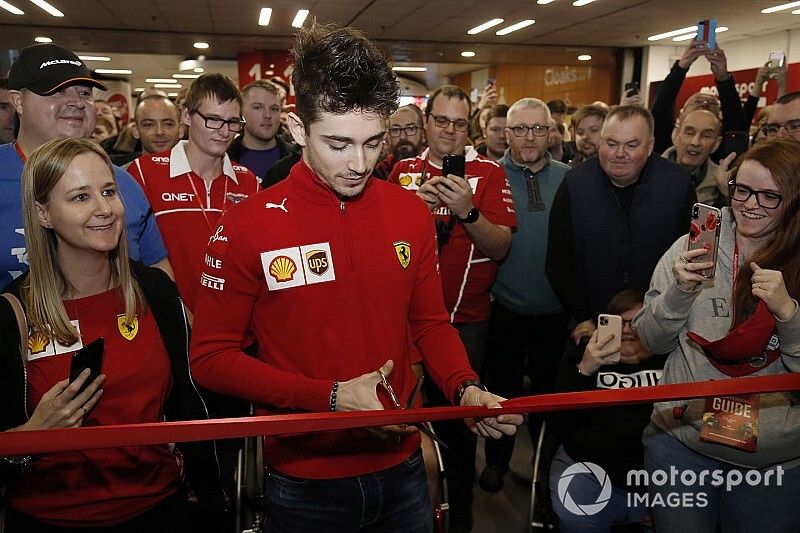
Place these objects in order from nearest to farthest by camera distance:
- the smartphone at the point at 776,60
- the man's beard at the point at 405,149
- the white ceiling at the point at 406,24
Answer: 1. the smartphone at the point at 776,60
2. the man's beard at the point at 405,149
3. the white ceiling at the point at 406,24

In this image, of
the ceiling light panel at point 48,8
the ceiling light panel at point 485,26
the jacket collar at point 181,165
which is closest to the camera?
the jacket collar at point 181,165

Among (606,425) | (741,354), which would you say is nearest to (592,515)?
(606,425)

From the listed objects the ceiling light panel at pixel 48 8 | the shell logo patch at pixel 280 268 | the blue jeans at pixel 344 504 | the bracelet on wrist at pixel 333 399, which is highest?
the ceiling light panel at pixel 48 8

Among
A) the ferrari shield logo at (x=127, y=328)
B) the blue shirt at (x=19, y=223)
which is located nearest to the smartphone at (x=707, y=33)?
the blue shirt at (x=19, y=223)

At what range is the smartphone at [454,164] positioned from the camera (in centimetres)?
279

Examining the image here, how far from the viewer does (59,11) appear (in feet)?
34.9

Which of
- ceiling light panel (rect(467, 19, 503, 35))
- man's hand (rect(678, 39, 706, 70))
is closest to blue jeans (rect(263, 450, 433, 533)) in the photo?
man's hand (rect(678, 39, 706, 70))

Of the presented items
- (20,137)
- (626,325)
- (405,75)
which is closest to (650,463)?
(626,325)

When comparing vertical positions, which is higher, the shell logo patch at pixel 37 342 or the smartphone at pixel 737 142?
the smartphone at pixel 737 142

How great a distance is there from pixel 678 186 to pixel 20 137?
2.91m

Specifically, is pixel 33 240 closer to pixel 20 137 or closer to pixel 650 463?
pixel 20 137

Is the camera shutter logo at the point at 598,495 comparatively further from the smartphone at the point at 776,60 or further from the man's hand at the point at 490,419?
the smartphone at the point at 776,60

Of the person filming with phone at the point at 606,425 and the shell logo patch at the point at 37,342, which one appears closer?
the shell logo patch at the point at 37,342

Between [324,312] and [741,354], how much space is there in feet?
4.19
